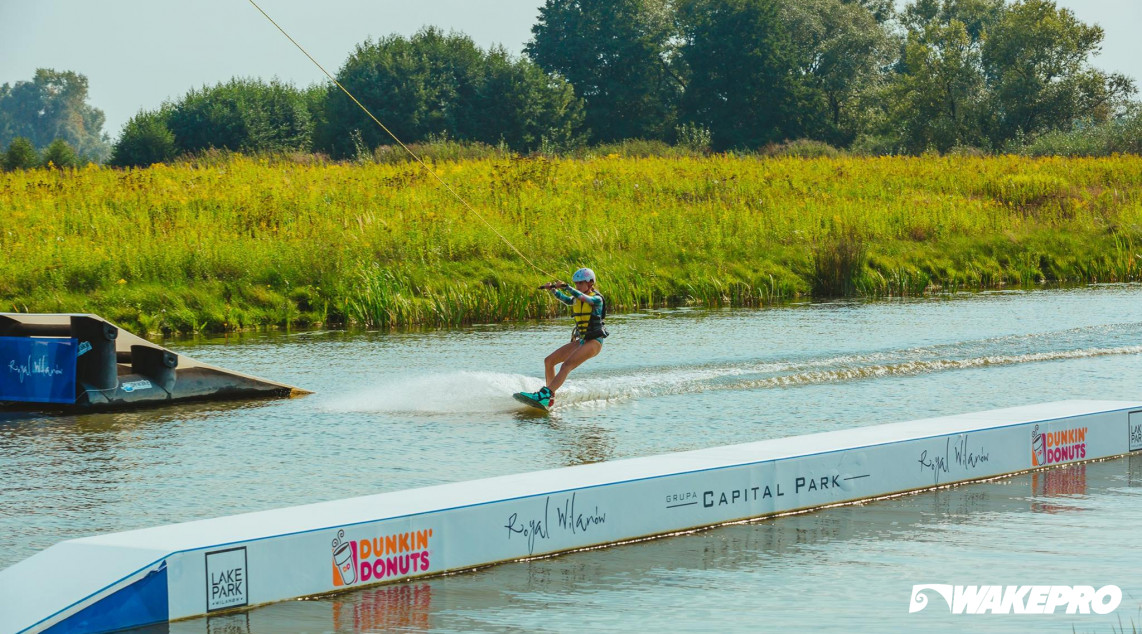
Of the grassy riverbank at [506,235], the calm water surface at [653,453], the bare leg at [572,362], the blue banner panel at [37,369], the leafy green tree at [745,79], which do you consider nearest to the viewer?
the calm water surface at [653,453]

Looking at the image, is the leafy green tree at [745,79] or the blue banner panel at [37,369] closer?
the blue banner panel at [37,369]

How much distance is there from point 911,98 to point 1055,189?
29.7 meters

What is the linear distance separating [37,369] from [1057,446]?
10466mm

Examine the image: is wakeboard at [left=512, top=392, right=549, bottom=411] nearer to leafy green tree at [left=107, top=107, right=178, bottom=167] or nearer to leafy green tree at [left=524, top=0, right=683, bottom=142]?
leafy green tree at [left=107, top=107, right=178, bottom=167]

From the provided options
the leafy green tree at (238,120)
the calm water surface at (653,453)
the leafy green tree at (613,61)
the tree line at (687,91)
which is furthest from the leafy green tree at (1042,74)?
the calm water surface at (653,453)

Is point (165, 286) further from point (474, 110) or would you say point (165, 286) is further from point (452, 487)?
point (474, 110)

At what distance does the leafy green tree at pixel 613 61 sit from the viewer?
69688 mm

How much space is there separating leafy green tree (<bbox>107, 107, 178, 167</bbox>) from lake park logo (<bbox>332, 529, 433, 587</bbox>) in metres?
41.9

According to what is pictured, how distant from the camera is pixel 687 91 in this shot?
7188 centimetres

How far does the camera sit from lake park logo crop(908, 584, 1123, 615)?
6.93m

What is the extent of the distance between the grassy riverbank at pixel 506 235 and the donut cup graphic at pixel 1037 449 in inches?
517

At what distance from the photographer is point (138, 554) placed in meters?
6.80

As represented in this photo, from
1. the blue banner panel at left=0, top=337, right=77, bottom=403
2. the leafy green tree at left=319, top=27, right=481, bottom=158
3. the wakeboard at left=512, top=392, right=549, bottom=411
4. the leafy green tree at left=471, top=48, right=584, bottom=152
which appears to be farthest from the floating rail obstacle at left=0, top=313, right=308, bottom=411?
the leafy green tree at left=471, top=48, right=584, bottom=152

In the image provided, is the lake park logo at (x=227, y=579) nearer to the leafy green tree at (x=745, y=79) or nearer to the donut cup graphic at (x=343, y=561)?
the donut cup graphic at (x=343, y=561)
